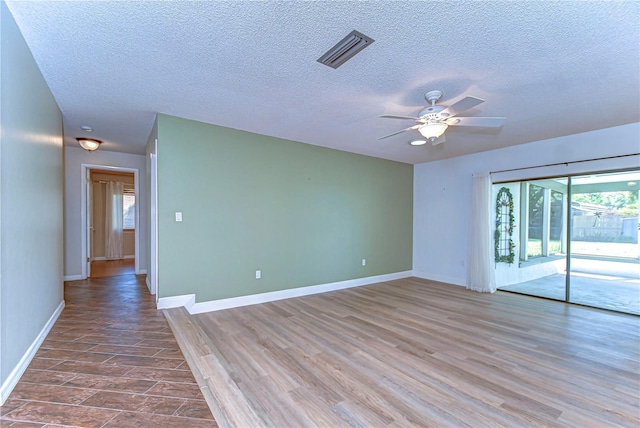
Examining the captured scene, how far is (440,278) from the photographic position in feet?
19.9

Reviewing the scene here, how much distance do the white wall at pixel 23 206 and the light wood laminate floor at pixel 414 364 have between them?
3.58 feet

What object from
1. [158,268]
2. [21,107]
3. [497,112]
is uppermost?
[497,112]

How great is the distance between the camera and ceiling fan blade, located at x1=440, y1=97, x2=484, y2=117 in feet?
7.67

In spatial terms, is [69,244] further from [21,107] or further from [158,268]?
[21,107]

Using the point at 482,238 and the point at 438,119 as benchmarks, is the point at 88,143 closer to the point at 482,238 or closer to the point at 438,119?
the point at 438,119

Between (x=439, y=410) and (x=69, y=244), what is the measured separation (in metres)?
6.54

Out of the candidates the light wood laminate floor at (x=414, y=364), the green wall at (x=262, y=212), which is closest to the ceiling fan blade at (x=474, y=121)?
the light wood laminate floor at (x=414, y=364)

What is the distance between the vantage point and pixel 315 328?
3.39m

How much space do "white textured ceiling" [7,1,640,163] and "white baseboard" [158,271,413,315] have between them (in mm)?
2400

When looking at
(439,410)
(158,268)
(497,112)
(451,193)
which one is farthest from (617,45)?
(158,268)

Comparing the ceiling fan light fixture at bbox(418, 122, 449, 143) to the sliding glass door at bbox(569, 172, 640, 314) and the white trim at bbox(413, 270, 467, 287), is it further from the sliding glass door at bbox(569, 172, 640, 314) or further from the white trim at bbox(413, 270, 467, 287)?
the white trim at bbox(413, 270, 467, 287)

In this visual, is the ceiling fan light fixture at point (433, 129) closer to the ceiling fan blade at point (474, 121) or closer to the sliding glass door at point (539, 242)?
the ceiling fan blade at point (474, 121)

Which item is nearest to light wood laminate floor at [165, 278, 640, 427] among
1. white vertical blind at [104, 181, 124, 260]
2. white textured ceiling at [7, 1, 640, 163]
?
white textured ceiling at [7, 1, 640, 163]

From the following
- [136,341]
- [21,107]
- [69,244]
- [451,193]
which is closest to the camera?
[21,107]
